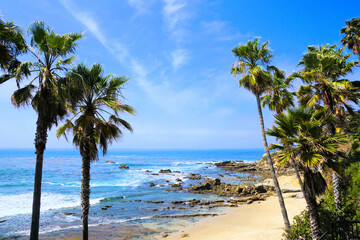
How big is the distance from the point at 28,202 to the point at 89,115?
27.4 meters

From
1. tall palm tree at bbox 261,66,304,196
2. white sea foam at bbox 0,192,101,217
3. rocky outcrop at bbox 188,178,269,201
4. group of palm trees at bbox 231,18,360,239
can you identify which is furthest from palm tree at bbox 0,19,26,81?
rocky outcrop at bbox 188,178,269,201

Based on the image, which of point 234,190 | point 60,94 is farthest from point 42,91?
point 234,190

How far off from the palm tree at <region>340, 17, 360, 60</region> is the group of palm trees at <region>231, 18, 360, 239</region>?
1403 centimetres

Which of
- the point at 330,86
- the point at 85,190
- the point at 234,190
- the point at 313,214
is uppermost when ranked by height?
the point at 330,86

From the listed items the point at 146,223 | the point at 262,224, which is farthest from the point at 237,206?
the point at 146,223

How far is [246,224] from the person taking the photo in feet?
61.0

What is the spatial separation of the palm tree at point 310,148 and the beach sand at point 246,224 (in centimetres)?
654

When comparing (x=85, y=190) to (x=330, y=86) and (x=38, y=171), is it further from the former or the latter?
(x=330, y=86)

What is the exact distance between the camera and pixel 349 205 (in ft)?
38.7

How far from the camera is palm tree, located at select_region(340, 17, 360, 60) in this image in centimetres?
2488

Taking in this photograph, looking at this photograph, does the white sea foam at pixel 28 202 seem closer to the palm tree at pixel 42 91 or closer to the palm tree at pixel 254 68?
the palm tree at pixel 42 91

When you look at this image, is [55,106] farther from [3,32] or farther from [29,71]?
[3,32]

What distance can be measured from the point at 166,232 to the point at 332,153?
1406 cm

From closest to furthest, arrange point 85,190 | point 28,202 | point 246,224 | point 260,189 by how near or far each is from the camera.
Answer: point 85,190 → point 246,224 → point 28,202 → point 260,189
